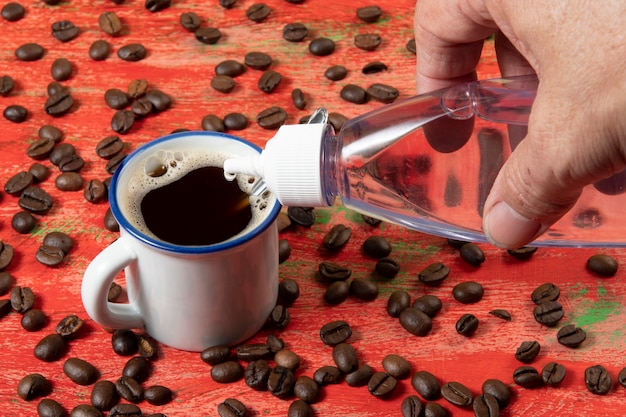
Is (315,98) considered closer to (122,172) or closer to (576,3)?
(122,172)

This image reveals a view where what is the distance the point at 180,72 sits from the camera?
181 cm

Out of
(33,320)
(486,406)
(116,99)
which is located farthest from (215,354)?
(116,99)

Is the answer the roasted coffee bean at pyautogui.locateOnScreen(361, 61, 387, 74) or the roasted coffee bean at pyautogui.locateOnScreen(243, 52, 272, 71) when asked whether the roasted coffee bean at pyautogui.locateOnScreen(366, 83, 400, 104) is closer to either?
the roasted coffee bean at pyautogui.locateOnScreen(361, 61, 387, 74)

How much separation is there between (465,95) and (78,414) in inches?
27.4

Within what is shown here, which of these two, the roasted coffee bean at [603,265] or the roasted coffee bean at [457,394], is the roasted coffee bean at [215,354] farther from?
the roasted coffee bean at [603,265]

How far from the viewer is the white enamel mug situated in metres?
Answer: 1.20

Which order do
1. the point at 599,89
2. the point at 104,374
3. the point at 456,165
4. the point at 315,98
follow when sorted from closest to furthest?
the point at 599,89
the point at 456,165
the point at 104,374
the point at 315,98

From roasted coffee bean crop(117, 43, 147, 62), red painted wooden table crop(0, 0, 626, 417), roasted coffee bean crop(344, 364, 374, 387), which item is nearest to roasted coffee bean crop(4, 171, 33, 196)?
red painted wooden table crop(0, 0, 626, 417)

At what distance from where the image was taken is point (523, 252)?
1479mm

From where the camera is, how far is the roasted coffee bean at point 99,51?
1821 mm

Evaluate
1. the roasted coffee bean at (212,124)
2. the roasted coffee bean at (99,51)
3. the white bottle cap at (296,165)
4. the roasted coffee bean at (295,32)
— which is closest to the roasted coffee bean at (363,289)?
the white bottle cap at (296,165)

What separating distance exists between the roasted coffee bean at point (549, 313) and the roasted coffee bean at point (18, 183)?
888mm

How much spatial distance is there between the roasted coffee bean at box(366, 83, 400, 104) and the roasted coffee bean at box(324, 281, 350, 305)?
45 cm

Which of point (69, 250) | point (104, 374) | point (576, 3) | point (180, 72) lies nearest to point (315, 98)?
point (180, 72)
